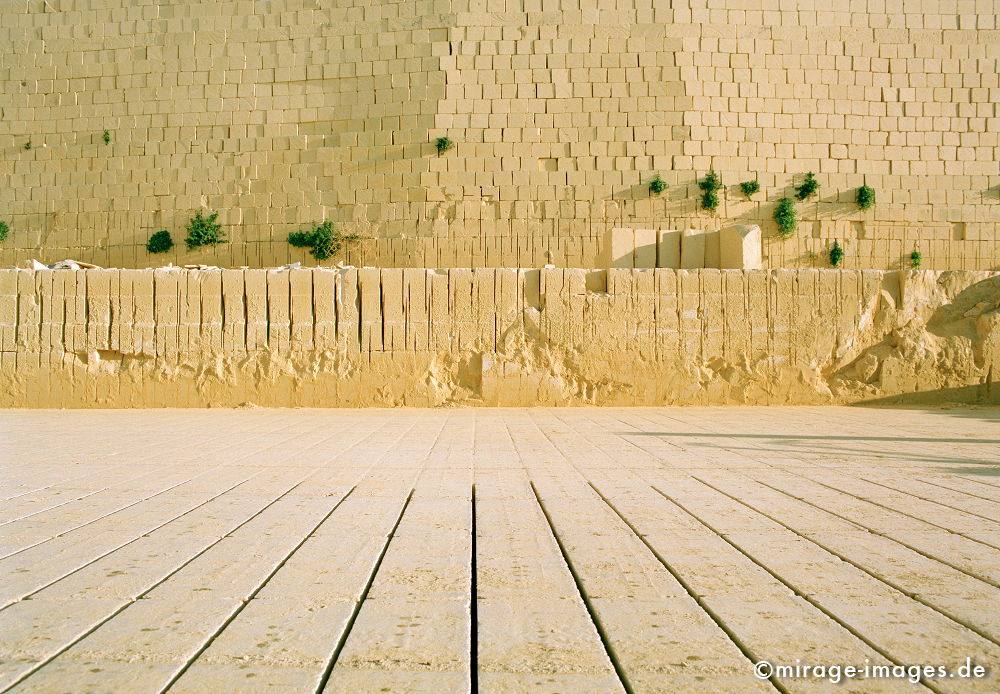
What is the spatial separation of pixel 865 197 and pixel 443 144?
8905 millimetres

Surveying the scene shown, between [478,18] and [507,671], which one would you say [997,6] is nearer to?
[478,18]

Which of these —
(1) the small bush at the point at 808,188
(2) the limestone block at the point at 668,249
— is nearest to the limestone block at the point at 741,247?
(2) the limestone block at the point at 668,249

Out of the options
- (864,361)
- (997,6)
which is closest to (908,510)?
(864,361)

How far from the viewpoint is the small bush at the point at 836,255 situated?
523 inches

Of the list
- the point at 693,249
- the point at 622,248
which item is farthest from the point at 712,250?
the point at 622,248

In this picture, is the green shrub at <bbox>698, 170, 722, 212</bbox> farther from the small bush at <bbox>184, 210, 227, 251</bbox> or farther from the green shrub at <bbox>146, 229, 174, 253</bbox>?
the green shrub at <bbox>146, 229, 174, 253</bbox>

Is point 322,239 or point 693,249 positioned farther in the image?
point 322,239

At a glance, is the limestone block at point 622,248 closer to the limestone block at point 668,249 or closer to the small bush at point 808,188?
the limestone block at point 668,249

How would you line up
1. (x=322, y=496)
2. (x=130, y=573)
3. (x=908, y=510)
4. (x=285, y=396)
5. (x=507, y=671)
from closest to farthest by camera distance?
(x=507, y=671)
(x=130, y=573)
(x=908, y=510)
(x=322, y=496)
(x=285, y=396)

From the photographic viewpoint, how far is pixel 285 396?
293 inches

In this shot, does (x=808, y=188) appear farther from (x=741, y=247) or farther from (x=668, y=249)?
(x=741, y=247)

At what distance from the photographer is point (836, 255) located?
43.6ft

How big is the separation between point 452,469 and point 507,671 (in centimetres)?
228

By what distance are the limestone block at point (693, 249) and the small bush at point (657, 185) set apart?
4.47 meters
